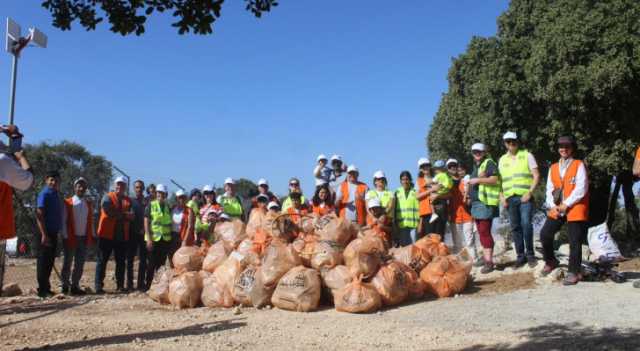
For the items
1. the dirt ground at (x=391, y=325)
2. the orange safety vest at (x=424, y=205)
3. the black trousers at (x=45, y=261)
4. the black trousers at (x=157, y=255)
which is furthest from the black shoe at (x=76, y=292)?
the orange safety vest at (x=424, y=205)

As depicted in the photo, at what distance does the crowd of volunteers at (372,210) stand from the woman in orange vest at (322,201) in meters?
0.02

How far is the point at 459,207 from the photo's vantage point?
832 cm

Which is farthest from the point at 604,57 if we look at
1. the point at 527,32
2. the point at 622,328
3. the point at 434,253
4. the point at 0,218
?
the point at 0,218

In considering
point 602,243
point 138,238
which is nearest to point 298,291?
point 602,243

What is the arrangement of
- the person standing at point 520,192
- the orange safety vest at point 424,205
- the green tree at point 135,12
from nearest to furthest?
the green tree at point 135,12, the person standing at point 520,192, the orange safety vest at point 424,205

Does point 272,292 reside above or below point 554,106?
below

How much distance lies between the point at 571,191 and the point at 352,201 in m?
3.57

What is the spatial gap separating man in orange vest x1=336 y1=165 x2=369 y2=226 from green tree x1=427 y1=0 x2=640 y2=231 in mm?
5978

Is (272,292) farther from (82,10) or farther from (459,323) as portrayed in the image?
(82,10)

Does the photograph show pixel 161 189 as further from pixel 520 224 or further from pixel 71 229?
pixel 520 224

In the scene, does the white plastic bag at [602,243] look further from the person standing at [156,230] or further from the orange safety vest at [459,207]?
the person standing at [156,230]

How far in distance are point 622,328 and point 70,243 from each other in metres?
7.71

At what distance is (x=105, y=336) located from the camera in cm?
519

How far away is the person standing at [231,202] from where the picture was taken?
9.69 metres
